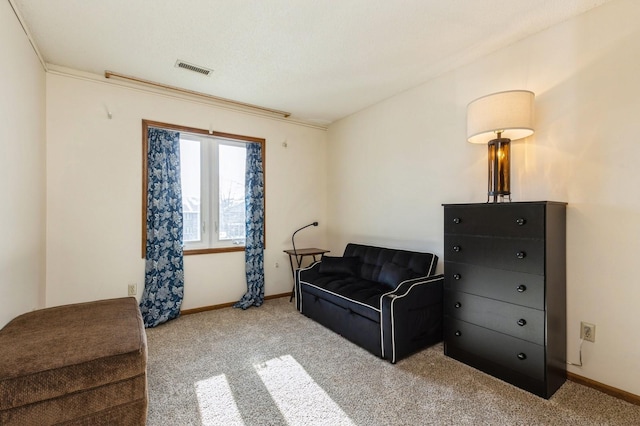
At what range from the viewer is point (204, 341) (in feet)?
9.34

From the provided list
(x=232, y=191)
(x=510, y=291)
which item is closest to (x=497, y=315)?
(x=510, y=291)

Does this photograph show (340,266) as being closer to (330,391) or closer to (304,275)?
(304,275)

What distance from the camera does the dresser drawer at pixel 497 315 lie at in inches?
78.2

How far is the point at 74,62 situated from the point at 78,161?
0.93 metres

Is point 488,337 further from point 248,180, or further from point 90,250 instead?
point 90,250

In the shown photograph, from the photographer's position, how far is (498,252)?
2178mm

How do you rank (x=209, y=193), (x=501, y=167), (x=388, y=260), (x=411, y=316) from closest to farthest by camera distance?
(x=501, y=167)
(x=411, y=316)
(x=388, y=260)
(x=209, y=193)

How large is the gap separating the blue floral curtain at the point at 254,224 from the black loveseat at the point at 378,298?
2.18 feet

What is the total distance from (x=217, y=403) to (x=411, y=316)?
62.7 inches

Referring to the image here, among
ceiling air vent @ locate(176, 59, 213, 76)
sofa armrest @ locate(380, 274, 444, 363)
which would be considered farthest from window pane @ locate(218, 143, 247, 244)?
sofa armrest @ locate(380, 274, 444, 363)

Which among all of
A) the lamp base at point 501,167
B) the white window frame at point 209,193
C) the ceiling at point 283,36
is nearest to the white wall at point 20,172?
the ceiling at point 283,36

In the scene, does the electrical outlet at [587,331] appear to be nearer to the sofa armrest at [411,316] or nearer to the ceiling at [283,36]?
the sofa armrest at [411,316]

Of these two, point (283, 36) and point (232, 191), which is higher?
point (283, 36)

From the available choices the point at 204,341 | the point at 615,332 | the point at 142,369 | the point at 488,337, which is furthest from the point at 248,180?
the point at 615,332
